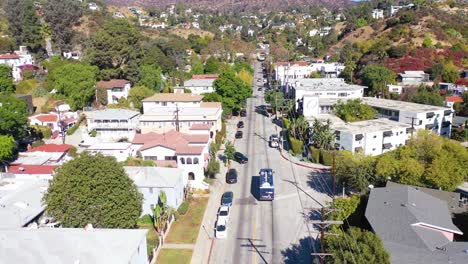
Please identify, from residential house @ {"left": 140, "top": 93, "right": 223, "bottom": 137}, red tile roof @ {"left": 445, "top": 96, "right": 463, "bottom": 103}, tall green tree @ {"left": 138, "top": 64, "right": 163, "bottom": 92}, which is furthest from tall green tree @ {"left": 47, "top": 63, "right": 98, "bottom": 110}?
red tile roof @ {"left": 445, "top": 96, "right": 463, "bottom": 103}

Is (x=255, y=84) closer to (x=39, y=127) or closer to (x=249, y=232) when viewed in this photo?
(x=39, y=127)

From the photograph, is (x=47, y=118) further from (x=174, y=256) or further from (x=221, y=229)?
(x=174, y=256)

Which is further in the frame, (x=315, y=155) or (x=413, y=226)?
(x=315, y=155)

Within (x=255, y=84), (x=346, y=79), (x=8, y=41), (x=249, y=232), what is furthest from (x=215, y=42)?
(x=249, y=232)

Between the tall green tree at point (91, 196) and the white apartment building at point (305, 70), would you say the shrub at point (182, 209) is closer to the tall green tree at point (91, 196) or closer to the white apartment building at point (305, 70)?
the tall green tree at point (91, 196)

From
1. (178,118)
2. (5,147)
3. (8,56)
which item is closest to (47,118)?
(5,147)
